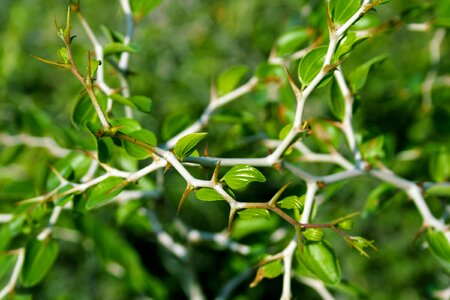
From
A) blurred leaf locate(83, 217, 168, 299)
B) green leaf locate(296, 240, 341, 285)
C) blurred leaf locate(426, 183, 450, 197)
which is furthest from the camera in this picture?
blurred leaf locate(83, 217, 168, 299)

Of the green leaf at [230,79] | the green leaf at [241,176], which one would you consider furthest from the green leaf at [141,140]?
the green leaf at [230,79]

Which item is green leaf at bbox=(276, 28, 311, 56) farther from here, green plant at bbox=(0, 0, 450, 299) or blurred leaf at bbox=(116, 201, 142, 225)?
blurred leaf at bbox=(116, 201, 142, 225)

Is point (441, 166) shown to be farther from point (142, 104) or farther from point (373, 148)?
point (142, 104)

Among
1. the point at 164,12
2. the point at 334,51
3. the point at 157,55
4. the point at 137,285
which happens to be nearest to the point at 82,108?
the point at 334,51

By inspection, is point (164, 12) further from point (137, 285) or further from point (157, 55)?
point (137, 285)

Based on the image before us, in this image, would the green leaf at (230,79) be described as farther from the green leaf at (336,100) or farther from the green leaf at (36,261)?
the green leaf at (36,261)

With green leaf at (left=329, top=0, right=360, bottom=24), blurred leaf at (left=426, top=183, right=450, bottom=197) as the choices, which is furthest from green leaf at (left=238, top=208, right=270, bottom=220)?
blurred leaf at (left=426, top=183, right=450, bottom=197)
